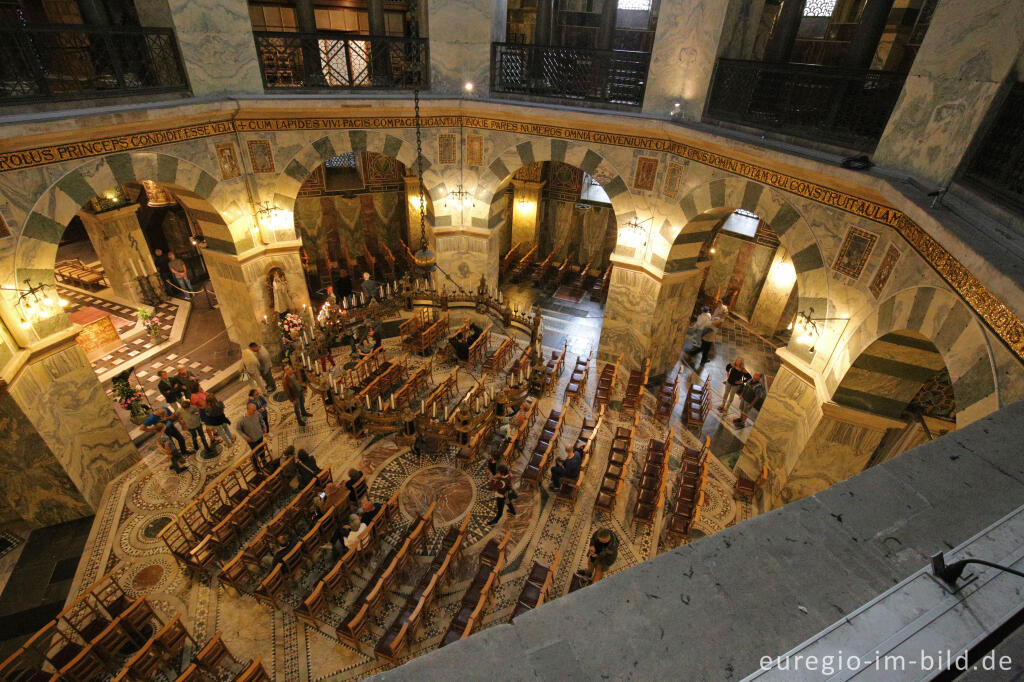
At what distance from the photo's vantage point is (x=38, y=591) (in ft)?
18.9

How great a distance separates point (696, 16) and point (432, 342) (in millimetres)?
7157

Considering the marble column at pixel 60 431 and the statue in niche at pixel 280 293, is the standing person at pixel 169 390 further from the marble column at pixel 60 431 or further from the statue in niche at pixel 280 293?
the statue in niche at pixel 280 293

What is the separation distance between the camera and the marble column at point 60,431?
5.80 m

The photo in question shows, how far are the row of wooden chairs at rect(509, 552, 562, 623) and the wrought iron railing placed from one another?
5.01m

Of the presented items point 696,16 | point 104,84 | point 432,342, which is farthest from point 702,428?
point 104,84

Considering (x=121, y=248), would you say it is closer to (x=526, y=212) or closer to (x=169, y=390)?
(x=169, y=390)

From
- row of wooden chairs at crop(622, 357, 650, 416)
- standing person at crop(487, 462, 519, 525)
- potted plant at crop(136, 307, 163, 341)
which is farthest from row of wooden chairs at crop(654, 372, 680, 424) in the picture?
potted plant at crop(136, 307, 163, 341)

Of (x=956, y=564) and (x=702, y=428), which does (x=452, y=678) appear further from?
(x=702, y=428)

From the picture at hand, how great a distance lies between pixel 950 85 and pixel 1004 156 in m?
0.92

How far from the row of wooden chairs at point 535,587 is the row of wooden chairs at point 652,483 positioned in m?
1.58

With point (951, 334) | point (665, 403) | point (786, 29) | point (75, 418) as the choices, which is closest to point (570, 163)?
point (786, 29)

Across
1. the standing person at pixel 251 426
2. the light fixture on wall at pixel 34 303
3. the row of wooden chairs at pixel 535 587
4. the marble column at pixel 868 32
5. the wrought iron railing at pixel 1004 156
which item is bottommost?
the row of wooden chairs at pixel 535 587

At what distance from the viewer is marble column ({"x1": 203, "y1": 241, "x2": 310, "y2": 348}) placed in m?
8.82

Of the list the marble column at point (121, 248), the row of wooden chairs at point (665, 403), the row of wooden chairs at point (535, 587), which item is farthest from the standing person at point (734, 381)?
the marble column at point (121, 248)
